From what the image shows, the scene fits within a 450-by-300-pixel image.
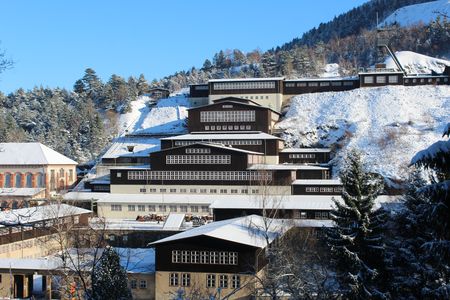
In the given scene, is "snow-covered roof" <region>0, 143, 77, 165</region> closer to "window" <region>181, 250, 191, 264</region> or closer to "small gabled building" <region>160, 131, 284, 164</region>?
"small gabled building" <region>160, 131, 284, 164</region>

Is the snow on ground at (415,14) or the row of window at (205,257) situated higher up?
the snow on ground at (415,14)

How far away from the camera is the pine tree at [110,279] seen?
2053 centimetres

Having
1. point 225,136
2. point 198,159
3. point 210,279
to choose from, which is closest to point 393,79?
point 225,136

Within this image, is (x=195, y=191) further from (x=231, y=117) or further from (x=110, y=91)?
(x=110, y=91)

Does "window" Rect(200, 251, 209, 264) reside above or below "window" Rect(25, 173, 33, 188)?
below

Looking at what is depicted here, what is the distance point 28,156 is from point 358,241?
58241 mm

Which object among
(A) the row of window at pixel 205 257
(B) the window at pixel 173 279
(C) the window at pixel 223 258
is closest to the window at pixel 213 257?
(A) the row of window at pixel 205 257

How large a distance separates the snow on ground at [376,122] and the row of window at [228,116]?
568cm

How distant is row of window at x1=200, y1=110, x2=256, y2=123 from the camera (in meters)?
67.4

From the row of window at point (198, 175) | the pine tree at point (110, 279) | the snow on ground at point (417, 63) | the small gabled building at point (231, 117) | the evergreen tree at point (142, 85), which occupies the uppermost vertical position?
the snow on ground at point (417, 63)

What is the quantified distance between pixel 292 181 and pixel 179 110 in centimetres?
4233

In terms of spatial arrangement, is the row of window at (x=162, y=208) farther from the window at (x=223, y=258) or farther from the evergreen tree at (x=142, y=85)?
the evergreen tree at (x=142, y=85)

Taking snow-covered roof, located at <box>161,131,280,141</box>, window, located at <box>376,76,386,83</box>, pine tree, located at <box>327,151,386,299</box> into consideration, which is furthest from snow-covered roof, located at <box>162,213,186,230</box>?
window, located at <box>376,76,386,83</box>

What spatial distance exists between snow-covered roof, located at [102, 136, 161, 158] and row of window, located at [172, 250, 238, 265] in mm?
39044
